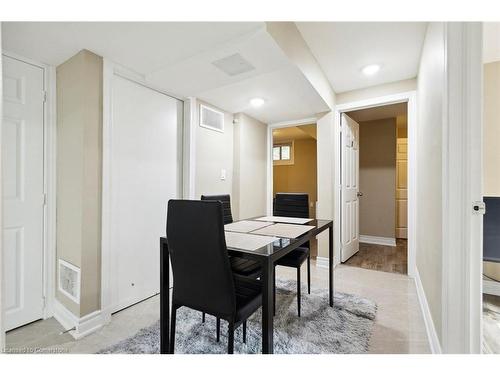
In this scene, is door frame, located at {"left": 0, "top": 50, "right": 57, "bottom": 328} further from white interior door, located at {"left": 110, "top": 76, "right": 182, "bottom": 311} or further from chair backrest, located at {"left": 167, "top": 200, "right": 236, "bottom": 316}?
chair backrest, located at {"left": 167, "top": 200, "right": 236, "bottom": 316}

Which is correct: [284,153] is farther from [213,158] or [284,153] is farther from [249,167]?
[213,158]

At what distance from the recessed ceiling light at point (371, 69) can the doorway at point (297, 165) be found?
2.91 meters

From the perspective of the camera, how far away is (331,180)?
3119mm

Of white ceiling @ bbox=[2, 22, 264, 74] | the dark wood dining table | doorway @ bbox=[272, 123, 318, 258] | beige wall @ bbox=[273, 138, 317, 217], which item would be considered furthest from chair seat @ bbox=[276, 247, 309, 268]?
beige wall @ bbox=[273, 138, 317, 217]

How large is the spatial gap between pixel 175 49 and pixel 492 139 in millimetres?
2925

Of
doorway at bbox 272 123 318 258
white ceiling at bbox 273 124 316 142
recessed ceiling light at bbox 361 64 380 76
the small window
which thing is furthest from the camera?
the small window

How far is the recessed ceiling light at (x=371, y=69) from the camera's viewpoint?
96.4 inches

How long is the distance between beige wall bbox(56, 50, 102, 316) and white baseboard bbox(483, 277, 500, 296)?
136 inches

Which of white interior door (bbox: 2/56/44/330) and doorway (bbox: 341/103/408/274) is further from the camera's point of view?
doorway (bbox: 341/103/408/274)

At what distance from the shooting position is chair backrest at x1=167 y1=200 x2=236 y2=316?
1.14m

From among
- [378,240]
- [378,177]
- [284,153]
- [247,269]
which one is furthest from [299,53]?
[284,153]
